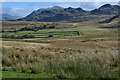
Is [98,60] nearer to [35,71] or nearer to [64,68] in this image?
[64,68]

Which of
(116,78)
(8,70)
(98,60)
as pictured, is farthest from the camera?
(98,60)

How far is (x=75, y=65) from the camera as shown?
9.05 metres

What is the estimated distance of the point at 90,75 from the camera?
27.0ft

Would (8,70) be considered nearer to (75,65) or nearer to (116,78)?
(75,65)

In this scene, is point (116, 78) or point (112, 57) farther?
point (112, 57)

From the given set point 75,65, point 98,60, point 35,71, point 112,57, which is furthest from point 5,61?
point 112,57

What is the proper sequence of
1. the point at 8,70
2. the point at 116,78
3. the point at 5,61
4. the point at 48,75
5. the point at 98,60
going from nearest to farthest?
the point at 116,78
the point at 48,75
the point at 8,70
the point at 98,60
the point at 5,61

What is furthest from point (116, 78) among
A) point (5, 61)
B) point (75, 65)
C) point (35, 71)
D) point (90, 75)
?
point (5, 61)

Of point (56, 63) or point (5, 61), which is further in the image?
point (5, 61)

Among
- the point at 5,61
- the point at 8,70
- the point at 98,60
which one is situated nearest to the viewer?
the point at 8,70

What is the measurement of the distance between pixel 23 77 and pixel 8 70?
67.6 inches

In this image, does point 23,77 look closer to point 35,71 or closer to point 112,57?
point 35,71

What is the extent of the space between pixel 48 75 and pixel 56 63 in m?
1.12

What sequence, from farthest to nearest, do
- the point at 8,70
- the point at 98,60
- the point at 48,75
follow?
the point at 98,60
the point at 8,70
the point at 48,75
